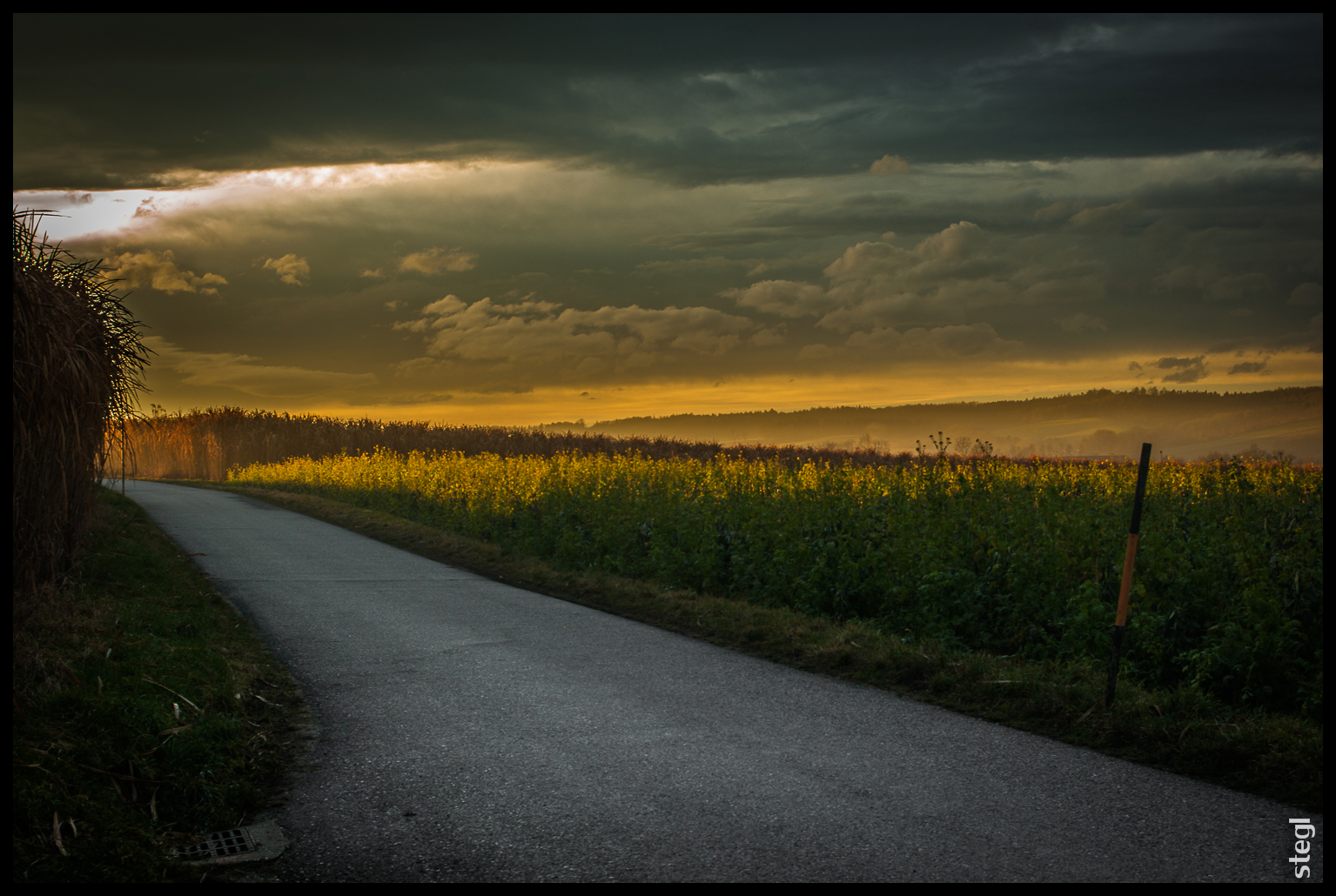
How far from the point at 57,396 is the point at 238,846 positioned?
5.44 meters

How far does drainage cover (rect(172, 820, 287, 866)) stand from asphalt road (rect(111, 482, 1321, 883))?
9cm

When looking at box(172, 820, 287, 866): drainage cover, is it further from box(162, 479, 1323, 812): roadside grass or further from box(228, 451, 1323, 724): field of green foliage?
box(228, 451, 1323, 724): field of green foliage

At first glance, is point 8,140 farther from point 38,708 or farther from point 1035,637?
point 1035,637

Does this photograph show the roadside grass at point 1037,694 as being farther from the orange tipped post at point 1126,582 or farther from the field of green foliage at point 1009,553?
the field of green foliage at point 1009,553

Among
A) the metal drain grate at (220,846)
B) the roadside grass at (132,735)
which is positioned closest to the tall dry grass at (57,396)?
the roadside grass at (132,735)

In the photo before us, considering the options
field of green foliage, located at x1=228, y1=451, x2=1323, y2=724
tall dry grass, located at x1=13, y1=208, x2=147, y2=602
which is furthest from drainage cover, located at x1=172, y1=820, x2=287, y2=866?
field of green foliage, located at x1=228, y1=451, x2=1323, y2=724

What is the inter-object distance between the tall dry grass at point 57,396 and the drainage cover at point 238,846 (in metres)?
4.20

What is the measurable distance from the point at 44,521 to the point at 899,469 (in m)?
13.2

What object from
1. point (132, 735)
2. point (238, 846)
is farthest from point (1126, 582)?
point (132, 735)

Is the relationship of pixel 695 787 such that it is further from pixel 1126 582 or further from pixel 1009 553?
pixel 1009 553

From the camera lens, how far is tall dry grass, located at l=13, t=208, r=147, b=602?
712cm

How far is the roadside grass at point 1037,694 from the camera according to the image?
5.05m
